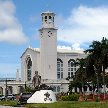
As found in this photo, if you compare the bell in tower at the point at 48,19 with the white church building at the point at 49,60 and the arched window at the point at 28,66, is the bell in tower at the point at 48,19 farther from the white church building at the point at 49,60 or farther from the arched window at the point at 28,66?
the arched window at the point at 28,66

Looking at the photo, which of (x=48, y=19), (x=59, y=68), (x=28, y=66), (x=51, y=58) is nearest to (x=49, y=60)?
(x=51, y=58)

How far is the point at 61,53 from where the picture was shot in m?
146

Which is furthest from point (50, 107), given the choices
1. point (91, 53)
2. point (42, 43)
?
point (42, 43)

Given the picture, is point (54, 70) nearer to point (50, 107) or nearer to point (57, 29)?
point (57, 29)

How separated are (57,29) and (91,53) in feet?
217

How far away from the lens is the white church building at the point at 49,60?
137125mm

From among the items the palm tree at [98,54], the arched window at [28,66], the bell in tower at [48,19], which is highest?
the bell in tower at [48,19]

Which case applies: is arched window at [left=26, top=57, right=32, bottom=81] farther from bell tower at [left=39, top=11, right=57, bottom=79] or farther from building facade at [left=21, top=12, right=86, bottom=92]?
bell tower at [left=39, top=11, right=57, bottom=79]

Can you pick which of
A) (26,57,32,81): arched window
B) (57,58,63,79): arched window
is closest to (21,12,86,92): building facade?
(57,58,63,79): arched window

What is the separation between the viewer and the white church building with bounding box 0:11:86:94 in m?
137

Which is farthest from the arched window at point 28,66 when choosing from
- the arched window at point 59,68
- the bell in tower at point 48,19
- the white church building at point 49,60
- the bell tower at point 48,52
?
the bell in tower at point 48,19

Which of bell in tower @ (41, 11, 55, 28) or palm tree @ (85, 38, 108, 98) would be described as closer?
palm tree @ (85, 38, 108, 98)

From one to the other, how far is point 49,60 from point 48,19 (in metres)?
13.3

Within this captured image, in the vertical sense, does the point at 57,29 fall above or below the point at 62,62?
above
